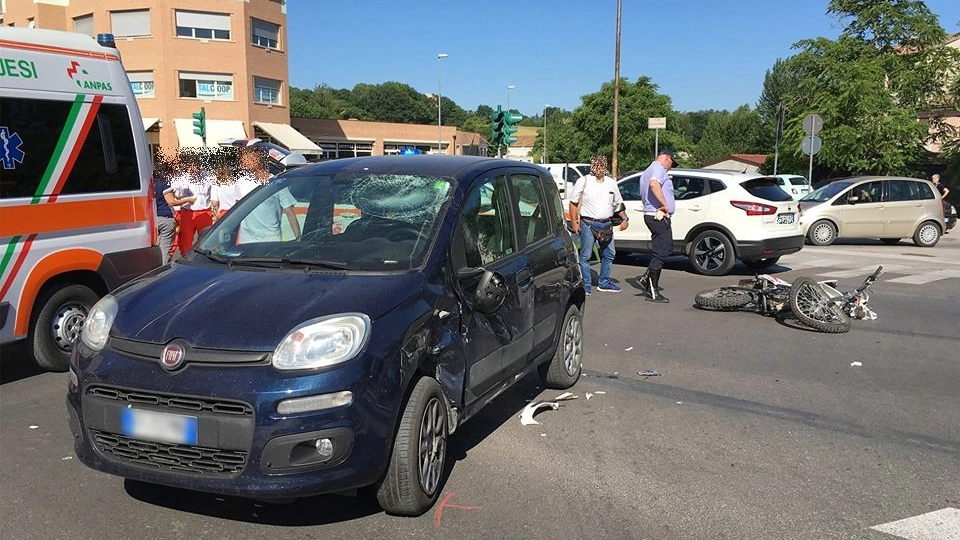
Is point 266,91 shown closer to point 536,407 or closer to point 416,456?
point 536,407

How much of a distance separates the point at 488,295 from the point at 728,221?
333 inches

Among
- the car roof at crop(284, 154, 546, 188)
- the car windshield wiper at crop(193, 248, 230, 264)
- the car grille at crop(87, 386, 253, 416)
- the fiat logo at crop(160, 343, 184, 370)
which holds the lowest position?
the car grille at crop(87, 386, 253, 416)

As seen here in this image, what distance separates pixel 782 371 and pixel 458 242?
3641 millimetres

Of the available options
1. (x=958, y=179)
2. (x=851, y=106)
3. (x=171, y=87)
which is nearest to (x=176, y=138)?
(x=171, y=87)

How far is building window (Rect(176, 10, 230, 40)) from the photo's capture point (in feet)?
125

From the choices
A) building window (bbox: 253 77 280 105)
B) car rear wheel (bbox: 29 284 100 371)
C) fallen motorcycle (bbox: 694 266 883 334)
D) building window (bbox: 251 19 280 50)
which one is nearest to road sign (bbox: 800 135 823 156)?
fallen motorcycle (bbox: 694 266 883 334)

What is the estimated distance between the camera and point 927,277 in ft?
38.4

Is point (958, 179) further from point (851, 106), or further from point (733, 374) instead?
point (733, 374)

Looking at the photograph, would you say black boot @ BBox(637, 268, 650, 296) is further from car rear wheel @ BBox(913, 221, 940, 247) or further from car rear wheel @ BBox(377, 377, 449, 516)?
car rear wheel @ BBox(913, 221, 940, 247)

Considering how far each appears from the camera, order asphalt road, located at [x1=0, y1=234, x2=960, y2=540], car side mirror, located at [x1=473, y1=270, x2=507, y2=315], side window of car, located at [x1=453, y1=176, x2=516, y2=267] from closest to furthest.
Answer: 1. asphalt road, located at [x1=0, y1=234, x2=960, y2=540]
2. car side mirror, located at [x1=473, y1=270, x2=507, y2=315]
3. side window of car, located at [x1=453, y1=176, x2=516, y2=267]

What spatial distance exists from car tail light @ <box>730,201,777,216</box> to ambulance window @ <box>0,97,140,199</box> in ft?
28.0

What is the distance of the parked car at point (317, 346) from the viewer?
3.12 m

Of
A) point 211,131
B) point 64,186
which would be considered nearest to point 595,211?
point 64,186

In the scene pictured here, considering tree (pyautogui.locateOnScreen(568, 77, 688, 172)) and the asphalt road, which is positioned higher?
tree (pyautogui.locateOnScreen(568, 77, 688, 172))
